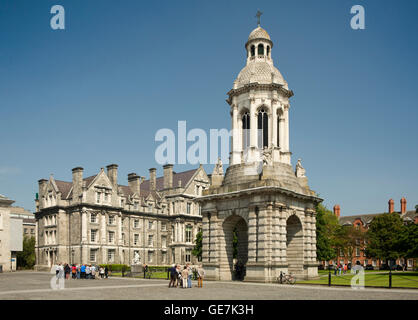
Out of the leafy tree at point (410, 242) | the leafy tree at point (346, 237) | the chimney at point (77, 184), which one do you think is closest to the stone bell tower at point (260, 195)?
the leafy tree at point (410, 242)

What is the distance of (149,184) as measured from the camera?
9719cm

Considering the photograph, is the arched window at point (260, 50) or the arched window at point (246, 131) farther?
the arched window at point (260, 50)

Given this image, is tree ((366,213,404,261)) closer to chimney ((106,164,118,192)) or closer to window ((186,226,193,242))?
window ((186,226,193,242))

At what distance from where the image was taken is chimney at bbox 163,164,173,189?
297 feet

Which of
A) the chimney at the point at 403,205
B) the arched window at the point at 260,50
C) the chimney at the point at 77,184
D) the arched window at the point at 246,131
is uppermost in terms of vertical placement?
the arched window at the point at 260,50

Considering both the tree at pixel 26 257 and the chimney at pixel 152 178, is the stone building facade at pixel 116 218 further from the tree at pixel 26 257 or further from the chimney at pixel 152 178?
the tree at pixel 26 257

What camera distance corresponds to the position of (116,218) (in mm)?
79500

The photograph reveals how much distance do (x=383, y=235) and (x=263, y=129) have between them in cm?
5912

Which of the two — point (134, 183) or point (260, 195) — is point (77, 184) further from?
point (260, 195)

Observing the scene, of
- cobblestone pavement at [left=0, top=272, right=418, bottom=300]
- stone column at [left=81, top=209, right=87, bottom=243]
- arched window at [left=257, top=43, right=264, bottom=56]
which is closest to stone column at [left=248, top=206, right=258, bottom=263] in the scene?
cobblestone pavement at [left=0, top=272, right=418, bottom=300]

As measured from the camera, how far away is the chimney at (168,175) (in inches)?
3564
